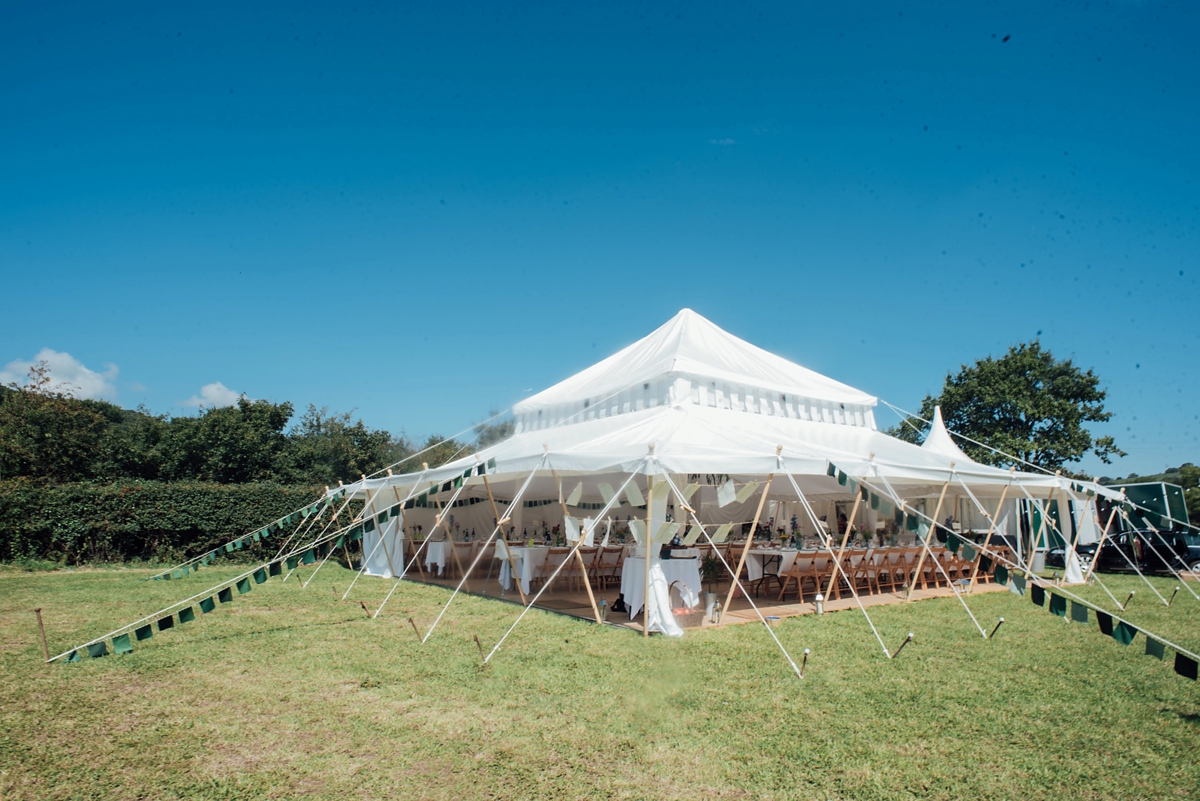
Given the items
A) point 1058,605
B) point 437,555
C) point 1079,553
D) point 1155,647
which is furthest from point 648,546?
point 1079,553

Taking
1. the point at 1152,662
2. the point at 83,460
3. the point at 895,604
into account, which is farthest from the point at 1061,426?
the point at 83,460

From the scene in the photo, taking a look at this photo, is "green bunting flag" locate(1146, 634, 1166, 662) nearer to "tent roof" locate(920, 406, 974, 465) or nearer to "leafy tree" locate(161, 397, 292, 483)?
"tent roof" locate(920, 406, 974, 465)

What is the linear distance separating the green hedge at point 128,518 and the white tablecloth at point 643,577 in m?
10.3

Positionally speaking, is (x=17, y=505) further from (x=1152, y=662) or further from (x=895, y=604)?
(x=1152, y=662)

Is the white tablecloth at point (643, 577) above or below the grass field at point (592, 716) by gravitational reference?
above

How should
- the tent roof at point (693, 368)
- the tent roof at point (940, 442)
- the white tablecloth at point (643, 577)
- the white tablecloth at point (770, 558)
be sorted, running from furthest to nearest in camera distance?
the tent roof at point (940, 442), the tent roof at point (693, 368), the white tablecloth at point (770, 558), the white tablecloth at point (643, 577)

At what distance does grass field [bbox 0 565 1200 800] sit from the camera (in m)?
3.67

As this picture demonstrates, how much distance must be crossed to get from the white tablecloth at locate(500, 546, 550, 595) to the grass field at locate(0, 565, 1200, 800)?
277 centimetres

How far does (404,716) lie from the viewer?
4660 mm

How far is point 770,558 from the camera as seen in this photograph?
36.0ft

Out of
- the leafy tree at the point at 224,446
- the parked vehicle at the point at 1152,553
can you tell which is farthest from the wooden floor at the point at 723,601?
the leafy tree at the point at 224,446

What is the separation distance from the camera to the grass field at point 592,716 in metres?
3.67

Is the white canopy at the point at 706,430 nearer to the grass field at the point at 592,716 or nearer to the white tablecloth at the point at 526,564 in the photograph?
the white tablecloth at the point at 526,564

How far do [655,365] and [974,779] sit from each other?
9.04 m
